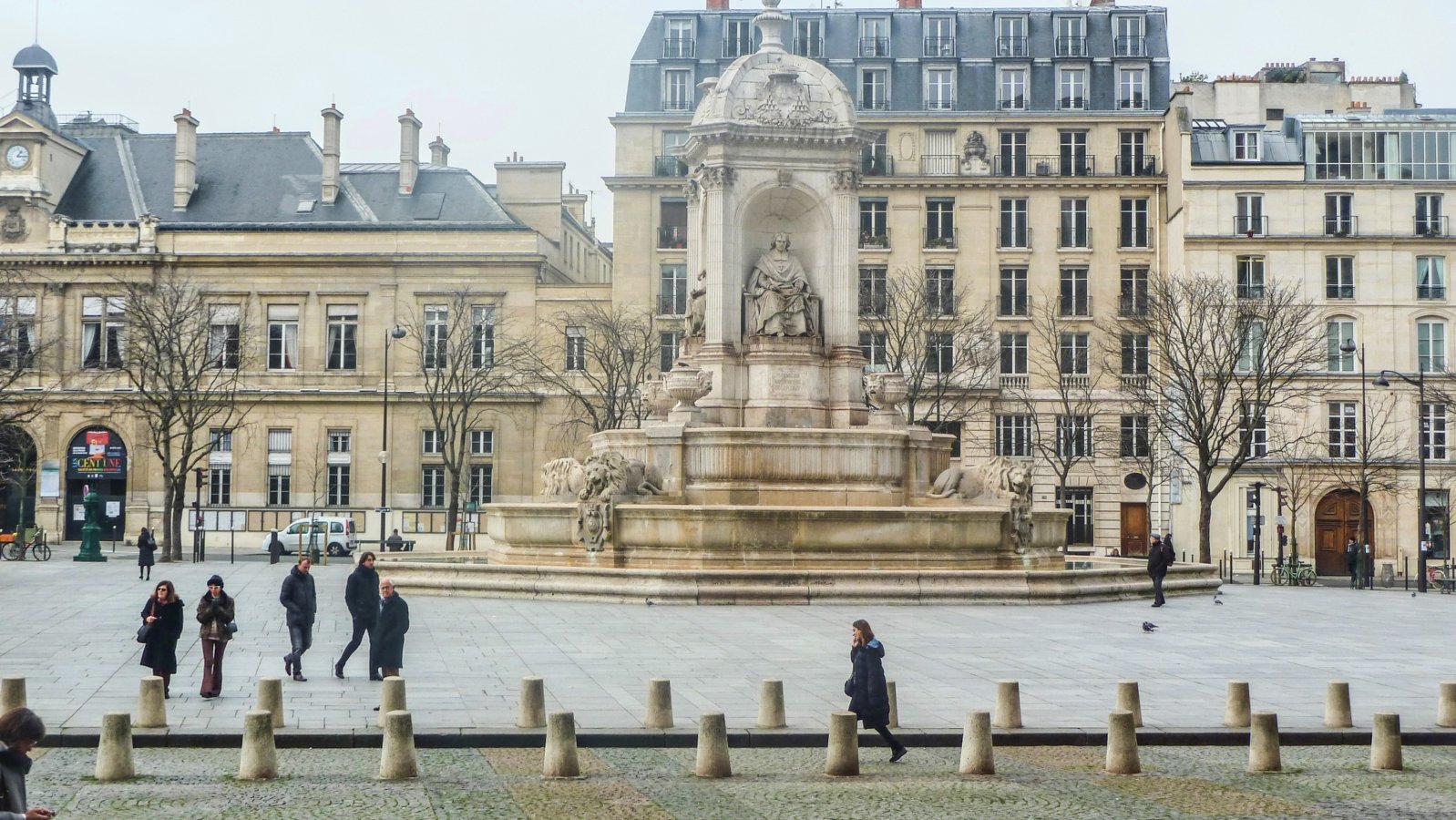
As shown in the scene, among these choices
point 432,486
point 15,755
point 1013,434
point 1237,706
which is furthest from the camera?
point 432,486

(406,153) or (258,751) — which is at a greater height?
(406,153)

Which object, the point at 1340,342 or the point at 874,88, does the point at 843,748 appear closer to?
the point at 1340,342

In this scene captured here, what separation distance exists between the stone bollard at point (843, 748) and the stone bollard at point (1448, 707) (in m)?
6.17

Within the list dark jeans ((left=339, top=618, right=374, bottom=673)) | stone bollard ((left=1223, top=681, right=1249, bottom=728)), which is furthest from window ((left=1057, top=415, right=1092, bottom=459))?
stone bollard ((left=1223, top=681, right=1249, bottom=728))

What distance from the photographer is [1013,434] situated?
70688mm

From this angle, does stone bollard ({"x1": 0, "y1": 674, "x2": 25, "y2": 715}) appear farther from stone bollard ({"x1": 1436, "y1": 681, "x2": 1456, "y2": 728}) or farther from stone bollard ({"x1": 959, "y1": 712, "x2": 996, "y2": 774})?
stone bollard ({"x1": 1436, "y1": 681, "x2": 1456, "y2": 728})

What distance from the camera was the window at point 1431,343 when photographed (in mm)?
68125

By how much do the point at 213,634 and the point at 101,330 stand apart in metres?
62.2

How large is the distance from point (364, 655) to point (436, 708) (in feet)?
19.3

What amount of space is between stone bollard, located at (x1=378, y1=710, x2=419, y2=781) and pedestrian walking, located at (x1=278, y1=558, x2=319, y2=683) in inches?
239

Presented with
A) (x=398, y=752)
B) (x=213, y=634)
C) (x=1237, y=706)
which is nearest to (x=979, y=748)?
(x=1237, y=706)

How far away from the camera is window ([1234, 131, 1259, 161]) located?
7081cm

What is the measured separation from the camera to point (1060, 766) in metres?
14.3

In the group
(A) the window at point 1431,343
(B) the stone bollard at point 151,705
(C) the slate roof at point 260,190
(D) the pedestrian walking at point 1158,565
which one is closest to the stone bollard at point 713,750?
(B) the stone bollard at point 151,705
